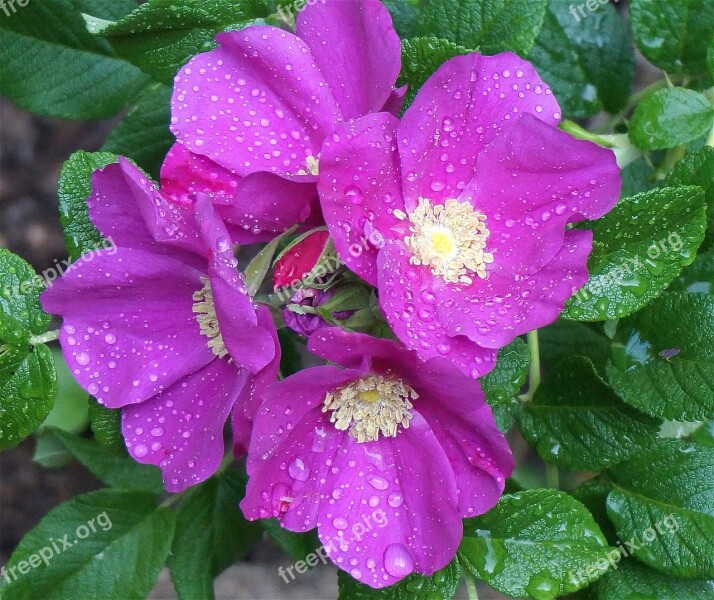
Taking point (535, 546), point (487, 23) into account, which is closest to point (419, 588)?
point (535, 546)

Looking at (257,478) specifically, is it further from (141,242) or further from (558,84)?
(558,84)

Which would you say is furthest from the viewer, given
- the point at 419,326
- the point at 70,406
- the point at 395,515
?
the point at 70,406

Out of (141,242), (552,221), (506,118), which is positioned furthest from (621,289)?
(141,242)

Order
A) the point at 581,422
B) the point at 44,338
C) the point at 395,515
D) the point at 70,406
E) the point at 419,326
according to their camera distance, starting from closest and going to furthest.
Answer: the point at 419,326
the point at 395,515
the point at 44,338
the point at 581,422
the point at 70,406

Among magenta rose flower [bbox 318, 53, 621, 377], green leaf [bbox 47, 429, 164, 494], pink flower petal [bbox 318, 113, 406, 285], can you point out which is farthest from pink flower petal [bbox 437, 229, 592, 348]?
green leaf [bbox 47, 429, 164, 494]

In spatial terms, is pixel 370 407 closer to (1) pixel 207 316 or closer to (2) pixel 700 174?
(1) pixel 207 316

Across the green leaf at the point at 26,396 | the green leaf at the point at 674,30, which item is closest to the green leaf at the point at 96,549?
the green leaf at the point at 26,396

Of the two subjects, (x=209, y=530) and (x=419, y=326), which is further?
(x=209, y=530)
